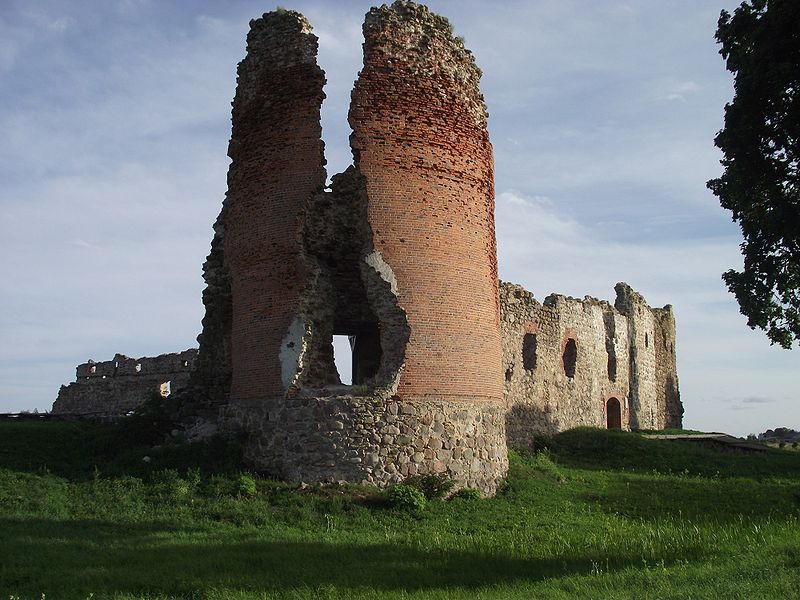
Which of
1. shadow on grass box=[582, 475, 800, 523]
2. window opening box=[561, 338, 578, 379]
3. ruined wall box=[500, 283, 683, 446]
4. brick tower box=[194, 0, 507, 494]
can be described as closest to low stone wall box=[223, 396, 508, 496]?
brick tower box=[194, 0, 507, 494]

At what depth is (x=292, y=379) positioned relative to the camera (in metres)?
12.9

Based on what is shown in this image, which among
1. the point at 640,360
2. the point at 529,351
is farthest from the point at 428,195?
the point at 640,360

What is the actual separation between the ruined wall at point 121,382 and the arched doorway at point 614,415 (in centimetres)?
1513

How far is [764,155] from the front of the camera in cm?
1281

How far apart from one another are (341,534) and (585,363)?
1736cm

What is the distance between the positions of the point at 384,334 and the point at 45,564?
6.36 metres

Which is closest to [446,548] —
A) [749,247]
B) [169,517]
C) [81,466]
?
[169,517]

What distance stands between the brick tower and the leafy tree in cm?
443

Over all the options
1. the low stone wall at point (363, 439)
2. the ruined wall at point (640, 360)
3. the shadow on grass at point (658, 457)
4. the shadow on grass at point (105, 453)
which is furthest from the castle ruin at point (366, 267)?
the ruined wall at point (640, 360)

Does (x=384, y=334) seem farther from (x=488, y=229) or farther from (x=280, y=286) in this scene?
(x=488, y=229)

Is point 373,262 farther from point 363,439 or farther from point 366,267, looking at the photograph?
point 363,439

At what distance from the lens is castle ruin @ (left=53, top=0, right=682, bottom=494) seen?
41.5 feet

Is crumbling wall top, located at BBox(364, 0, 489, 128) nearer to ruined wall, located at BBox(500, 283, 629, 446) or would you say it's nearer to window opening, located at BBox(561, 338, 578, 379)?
ruined wall, located at BBox(500, 283, 629, 446)

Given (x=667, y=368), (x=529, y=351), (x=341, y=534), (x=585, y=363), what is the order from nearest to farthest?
(x=341, y=534) < (x=529, y=351) < (x=585, y=363) < (x=667, y=368)
